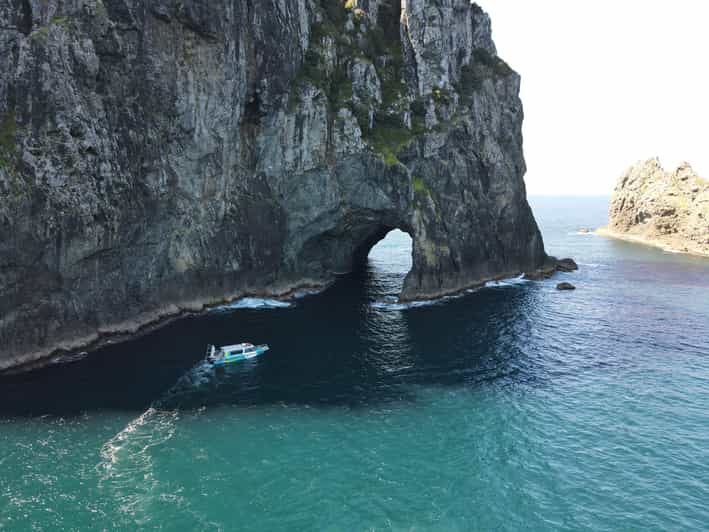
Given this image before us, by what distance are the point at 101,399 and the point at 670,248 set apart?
163 metres

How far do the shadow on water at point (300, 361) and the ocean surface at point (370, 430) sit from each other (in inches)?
11.3

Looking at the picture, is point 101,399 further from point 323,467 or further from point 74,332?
point 323,467

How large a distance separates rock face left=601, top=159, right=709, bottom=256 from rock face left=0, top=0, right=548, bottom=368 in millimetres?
78395

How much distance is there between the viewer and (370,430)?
1554 inches

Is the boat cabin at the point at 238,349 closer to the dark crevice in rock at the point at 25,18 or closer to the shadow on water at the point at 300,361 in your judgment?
the shadow on water at the point at 300,361

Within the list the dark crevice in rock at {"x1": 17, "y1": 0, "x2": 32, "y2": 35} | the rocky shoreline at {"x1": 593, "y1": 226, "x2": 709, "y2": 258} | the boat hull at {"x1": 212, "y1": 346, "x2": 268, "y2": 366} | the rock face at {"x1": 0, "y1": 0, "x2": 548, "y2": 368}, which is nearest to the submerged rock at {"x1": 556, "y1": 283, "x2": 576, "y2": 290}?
the rock face at {"x1": 0, "y1": 0, "x2": 548, "y2": 368}

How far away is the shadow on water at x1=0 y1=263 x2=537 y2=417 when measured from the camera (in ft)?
145

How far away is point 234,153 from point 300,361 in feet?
118

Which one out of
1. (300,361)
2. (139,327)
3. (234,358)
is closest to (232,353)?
(234,358)

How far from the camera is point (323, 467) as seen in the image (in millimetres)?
34719

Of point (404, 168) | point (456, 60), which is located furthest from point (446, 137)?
point (456, 60)

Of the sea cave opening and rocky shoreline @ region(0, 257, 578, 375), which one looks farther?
the sea cave opening

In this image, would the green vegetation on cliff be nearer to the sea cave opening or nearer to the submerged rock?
the sea cave opening

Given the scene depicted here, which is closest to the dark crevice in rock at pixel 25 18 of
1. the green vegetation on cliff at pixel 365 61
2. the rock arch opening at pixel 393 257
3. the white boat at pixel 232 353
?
the green vegetation on cliff at pixel 365 61
